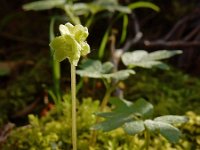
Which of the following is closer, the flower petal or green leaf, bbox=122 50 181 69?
the flower petal

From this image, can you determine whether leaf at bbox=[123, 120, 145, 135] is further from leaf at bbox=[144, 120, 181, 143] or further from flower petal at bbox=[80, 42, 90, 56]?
flower petal at bbox=[80, 42, 90, 56]

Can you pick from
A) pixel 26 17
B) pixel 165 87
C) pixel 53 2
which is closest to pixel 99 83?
pixel 165 87

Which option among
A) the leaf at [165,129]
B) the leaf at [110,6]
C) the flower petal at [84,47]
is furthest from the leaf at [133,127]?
the leaf at [110,6]

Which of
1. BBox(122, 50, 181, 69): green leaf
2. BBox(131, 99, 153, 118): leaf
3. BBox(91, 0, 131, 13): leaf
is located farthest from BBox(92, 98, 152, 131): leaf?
BBox(91, 0, 131, 13): leaf

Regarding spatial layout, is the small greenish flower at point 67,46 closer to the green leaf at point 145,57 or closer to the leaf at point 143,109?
the leaf at point 143,109

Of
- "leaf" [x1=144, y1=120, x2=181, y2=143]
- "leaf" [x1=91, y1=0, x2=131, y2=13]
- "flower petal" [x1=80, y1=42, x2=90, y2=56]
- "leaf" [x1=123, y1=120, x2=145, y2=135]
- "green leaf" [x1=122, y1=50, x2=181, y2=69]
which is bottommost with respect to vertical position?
"leaf" [x1=144, y1=120, x2=181, y2=143]

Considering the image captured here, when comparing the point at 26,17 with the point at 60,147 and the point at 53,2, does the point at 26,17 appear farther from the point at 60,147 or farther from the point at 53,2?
the point at 60,147

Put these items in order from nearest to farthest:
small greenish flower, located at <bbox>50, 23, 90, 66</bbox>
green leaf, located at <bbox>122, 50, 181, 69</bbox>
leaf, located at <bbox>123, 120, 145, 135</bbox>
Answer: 1. small greenish flower, located at <bbox>50, 23, 90, 66</bbox>
2. leaf, located at <bbox>123, 120, 145, 135</bbox>
3. green leaf, located at <bbox>122, 50, 181, 69</bbox>

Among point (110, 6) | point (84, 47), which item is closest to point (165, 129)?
point (84, 47)
